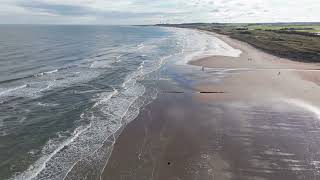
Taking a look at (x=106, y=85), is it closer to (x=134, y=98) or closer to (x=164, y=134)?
(x=134, y=98)

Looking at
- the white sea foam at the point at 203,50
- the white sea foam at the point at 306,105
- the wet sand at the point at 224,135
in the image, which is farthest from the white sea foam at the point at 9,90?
the white sea foam at the point at 203,50

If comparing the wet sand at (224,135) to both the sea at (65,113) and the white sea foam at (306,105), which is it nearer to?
the white sea foam at (306,105)

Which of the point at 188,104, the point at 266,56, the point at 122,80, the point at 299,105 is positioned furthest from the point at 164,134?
the point at 266,56

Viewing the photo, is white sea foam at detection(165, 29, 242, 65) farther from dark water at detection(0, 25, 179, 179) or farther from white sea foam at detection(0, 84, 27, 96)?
white sea foam at detection(0, 84, 27, 96)

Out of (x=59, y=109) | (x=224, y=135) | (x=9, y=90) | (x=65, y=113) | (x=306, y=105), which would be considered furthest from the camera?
(x=9, y=90)

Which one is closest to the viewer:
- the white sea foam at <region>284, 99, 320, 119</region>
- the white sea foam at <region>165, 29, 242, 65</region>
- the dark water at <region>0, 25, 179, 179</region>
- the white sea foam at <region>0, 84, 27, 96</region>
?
the dark water at <region>0, 25, 179, 179</region>

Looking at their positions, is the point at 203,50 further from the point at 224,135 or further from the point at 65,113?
the point at 224,135

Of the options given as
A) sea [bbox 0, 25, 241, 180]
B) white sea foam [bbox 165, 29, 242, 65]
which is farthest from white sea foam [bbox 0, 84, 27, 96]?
white sea foam [bbox 165, 29, 242, 65]

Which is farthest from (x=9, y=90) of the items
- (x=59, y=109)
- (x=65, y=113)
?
(x=65, y=113)
